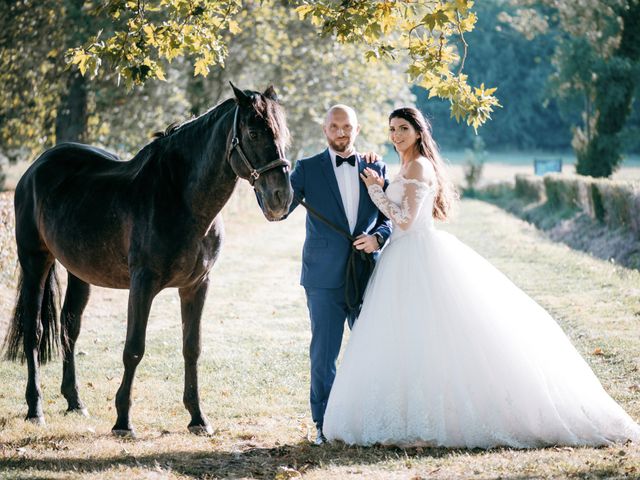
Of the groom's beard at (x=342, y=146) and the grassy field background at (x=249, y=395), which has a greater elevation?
the groom's beard at (x=342, y=146)

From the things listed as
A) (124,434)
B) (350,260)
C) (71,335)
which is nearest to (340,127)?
(350,260)

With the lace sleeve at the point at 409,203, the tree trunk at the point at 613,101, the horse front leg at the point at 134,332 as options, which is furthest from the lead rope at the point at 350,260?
the tree trunk at the point at 613,101

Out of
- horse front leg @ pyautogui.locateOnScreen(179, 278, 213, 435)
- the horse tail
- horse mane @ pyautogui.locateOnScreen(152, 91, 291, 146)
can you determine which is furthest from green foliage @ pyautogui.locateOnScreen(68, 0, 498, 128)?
the horse tail

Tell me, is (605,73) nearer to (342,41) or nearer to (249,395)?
(342,41)

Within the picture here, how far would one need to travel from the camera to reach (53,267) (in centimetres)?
716

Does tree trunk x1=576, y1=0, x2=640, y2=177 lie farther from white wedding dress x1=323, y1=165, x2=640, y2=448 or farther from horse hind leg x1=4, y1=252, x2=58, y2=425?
horse hind leg x1=4, y1=252, x2=58, y2=425

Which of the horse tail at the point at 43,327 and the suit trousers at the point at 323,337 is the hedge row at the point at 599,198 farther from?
the horse tail at the point at 43,327

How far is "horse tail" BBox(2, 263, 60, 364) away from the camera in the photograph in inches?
277

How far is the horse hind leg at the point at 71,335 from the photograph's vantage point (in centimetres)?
678

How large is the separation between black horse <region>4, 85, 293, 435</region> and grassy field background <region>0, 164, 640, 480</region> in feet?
1.31

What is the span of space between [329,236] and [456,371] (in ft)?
4.25

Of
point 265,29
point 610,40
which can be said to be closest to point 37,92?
point 265,29

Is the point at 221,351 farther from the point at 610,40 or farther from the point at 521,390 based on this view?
the point at 610,40

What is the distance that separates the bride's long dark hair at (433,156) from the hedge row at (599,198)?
10.6 meters
